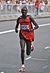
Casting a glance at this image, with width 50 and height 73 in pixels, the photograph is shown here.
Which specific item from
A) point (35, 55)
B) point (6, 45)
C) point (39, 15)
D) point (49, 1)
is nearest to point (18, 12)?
point (39, 15)

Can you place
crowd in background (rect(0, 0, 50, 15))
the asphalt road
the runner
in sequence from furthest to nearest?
crowd in background (rect(0, 0, 50, 15)) < the asphalt road < the runner

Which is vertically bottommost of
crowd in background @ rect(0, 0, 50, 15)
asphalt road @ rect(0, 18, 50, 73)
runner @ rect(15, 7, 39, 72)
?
crowd in background @ rect(0, 0, 50, 15)

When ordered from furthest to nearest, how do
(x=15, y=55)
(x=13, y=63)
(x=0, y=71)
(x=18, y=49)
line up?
(x=18, y=49) < (x=15, y=55) < (x=13, y=63) < (x=0, y=71)

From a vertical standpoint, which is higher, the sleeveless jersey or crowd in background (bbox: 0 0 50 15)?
the sleeveless jersey

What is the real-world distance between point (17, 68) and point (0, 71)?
0.74m

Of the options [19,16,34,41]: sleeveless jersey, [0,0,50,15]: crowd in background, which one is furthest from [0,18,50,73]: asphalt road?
[0,0,50,15]: crowd in background

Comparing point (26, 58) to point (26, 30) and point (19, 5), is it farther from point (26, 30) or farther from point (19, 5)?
point (19, 5)

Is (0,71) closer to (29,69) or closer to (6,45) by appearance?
(29,69)

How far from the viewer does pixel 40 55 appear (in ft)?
45.1

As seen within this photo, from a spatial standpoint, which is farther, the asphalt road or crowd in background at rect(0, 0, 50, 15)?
crowd in background at rect(0, 0, 50, 15)

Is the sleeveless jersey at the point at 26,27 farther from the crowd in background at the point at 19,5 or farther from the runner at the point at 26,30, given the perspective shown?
the crowd in background at the point at 19,5

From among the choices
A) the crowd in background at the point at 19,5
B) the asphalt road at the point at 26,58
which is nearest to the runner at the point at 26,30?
the asphalt road at the point at 26,58

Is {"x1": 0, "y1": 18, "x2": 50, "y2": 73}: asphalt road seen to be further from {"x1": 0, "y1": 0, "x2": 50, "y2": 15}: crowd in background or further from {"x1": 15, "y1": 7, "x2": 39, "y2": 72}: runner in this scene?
{"x1": 0, "y1": 0, "x2": 50, "y2": 15}: crowd in background

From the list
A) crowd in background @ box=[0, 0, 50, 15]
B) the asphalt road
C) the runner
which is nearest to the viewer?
the runner
